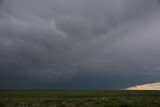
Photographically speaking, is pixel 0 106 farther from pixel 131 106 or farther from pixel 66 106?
pixel 131 106

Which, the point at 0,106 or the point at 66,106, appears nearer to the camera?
the point at 0,106

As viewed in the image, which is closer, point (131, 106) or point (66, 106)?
point (131, 106)

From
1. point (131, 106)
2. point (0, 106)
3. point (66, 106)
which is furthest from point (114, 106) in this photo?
point (0, 106)

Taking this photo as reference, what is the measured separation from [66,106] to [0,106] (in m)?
8.43

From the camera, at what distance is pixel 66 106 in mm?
32562

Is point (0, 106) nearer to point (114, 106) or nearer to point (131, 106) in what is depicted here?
point (114, 106)

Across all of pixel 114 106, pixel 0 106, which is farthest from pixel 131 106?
pixel 0 106

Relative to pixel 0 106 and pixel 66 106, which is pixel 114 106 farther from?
→ pixel 0 106

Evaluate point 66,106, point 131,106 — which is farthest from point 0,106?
point 131,106

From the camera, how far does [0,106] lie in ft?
99.9

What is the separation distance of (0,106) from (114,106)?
14169mm

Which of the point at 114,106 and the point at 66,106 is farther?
the point at 66,106

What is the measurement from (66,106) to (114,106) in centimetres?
682

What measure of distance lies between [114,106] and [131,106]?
2504 mm
